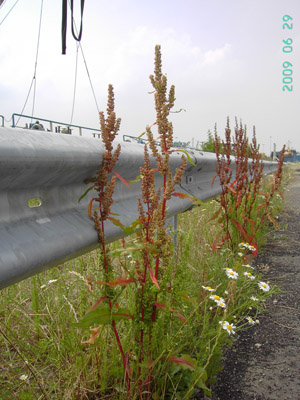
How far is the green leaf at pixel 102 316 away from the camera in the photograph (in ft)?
4.17

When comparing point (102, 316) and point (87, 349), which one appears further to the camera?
point (87, 349)

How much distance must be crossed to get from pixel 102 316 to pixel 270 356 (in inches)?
34.6

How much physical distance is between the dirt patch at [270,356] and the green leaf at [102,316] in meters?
0.51

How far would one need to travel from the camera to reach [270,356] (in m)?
1.75

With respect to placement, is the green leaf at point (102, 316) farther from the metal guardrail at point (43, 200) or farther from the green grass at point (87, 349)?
the metal guardrail at point (43, 200)

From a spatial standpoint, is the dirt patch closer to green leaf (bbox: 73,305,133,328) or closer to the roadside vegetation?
the roadside vegetation

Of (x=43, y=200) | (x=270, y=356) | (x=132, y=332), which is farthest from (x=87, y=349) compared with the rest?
(x=270, y=356)

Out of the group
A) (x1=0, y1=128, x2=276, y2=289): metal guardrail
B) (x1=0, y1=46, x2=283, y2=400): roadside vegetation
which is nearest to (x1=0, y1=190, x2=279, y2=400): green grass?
(x1=0, y1=46, x2=283, y2=400): roadside vegetation

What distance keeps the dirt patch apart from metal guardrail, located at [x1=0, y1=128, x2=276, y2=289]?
2.49 feet

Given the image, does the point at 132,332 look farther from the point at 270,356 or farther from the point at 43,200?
the point at 270,356

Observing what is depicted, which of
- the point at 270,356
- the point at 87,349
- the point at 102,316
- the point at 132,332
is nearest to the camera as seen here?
the point at 102,316

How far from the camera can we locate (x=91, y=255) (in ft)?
9.16

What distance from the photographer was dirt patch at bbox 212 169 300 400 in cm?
150

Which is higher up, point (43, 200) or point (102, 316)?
point (43, 200)
